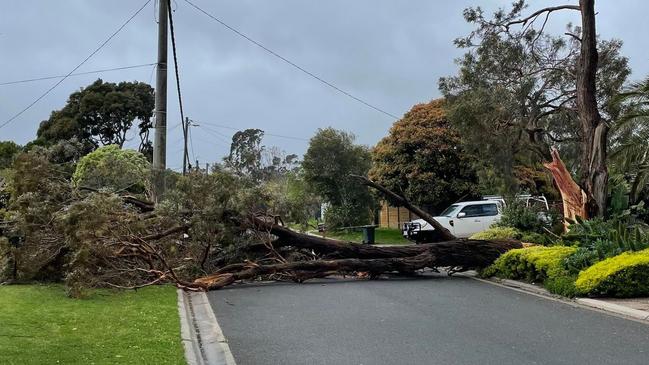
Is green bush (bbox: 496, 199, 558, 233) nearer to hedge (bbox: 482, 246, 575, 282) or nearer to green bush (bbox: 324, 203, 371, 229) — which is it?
hedge (bbox: 482, 246, 575, 282)

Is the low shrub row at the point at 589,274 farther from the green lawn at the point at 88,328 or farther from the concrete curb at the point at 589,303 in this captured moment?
the green lawn at the point at 88,328

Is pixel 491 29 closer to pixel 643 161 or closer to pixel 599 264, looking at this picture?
pixel 643 161

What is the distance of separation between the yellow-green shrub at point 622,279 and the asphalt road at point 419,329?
0.74 meters

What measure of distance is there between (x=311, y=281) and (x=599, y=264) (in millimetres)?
6884

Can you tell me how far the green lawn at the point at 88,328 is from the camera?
6.75 m

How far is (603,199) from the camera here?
16.4 meters

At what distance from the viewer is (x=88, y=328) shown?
852 cm

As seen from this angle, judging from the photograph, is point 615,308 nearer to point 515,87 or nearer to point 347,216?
point 515,87

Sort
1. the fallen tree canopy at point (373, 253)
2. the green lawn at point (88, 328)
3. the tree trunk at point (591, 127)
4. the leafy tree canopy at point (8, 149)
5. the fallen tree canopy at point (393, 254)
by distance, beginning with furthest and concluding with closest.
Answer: the leafy tree canopy at point (8, 149) → the tree trunk at point (591, 127) → the fallen tree canopy at point (393, 254) → the fallen tree canopy at point (373, 253) → the green lawn at point (88, 328)

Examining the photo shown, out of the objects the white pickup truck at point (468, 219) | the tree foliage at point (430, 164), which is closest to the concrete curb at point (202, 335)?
the white pickup truck at point (468, 219)

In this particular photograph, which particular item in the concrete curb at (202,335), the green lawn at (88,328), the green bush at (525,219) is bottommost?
the concrete curb at (202,335)

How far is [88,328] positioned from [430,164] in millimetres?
26412

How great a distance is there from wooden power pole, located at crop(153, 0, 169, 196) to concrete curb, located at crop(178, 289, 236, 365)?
215 inches

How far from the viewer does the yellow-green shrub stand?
36.7ft
